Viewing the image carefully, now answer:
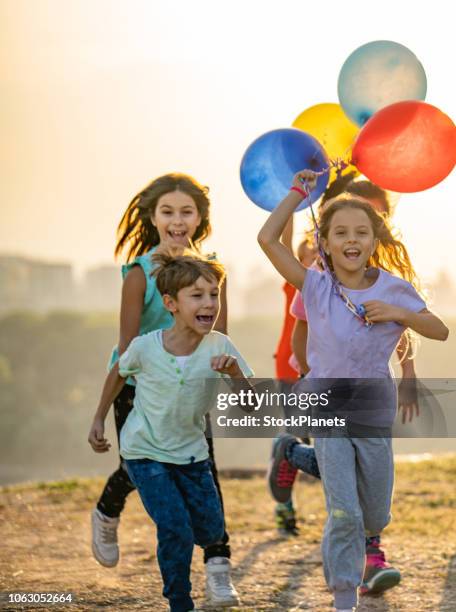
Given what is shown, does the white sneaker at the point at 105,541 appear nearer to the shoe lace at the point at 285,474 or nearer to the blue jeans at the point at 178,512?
the blue jeans at the point at 178,512

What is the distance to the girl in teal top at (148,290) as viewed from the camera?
4.14 m

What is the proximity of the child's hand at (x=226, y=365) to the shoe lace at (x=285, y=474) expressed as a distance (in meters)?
1.99

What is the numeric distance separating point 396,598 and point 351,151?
73.3 inches

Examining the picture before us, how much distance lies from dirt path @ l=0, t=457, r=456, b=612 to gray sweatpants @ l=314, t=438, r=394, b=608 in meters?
0.54

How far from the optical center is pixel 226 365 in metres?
3.54

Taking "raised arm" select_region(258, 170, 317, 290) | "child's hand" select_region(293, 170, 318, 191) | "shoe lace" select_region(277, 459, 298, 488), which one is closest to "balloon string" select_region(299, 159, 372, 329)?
"child's hand" select_region(293, 170, 318, 191)

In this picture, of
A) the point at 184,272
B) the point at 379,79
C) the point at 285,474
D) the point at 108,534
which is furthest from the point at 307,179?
the point at 285,474

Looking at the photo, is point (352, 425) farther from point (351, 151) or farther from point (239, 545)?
point (239, 545)

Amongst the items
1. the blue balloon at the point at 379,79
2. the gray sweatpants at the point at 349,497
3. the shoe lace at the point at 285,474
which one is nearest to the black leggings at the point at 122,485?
the gray sweatpants at the point at 349,497

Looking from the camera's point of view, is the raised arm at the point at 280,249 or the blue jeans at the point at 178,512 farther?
the raised arm at the point at 280,249

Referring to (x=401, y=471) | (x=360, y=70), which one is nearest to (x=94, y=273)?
(x=401, y=471)

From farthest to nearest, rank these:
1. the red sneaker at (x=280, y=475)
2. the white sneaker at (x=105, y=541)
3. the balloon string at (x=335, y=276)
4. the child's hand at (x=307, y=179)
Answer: the red sneaker at (x=280, y=475)
the white sneaker at (x=105, y=541)
the child's hand at (x=307, y=179)
the balloon string at (x=335, y=276)

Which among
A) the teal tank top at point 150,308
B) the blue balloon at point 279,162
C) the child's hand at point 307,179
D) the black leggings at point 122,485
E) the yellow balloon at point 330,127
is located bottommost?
the black leggings at point 122,485

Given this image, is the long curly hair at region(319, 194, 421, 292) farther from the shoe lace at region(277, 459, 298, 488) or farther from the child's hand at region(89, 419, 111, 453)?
the shoe lace at region(277, 459, 298, 488)
